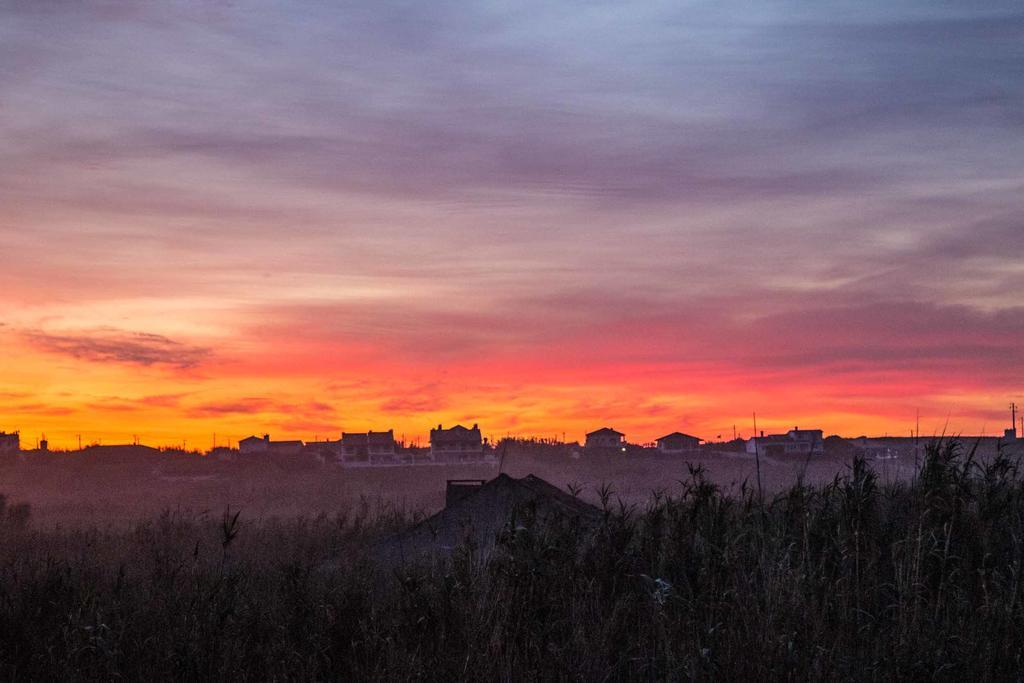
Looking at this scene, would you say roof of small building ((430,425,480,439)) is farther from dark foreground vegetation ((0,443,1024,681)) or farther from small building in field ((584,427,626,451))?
dark foreground vegetation ((0,443,1024,681))

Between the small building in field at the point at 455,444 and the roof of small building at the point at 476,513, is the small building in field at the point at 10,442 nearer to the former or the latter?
the small building in field at the point at 455,444

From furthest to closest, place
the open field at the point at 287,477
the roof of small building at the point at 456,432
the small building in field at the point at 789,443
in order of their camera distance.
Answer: the roof of small building at the point at 456,432
the small building in field at the point at 789,443
the open field at the point at 287,477

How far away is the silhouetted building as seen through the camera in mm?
114438

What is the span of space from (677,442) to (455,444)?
1000 inches

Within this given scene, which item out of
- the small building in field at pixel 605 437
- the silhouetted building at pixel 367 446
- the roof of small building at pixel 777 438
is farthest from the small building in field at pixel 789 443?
the silhouetted building at pixel 367 446

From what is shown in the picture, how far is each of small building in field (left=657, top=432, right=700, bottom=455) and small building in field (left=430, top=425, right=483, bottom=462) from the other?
20.8m

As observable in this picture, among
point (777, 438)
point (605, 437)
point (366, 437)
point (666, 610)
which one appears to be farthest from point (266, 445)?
point (666, 610)

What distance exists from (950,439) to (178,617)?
22.6 ft

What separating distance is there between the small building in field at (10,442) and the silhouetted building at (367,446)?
3357 cm

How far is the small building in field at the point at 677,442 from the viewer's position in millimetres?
115438

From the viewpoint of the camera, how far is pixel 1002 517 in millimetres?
8812

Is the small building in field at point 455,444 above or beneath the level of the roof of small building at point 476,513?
above

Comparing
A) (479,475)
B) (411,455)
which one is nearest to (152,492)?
(479,475)

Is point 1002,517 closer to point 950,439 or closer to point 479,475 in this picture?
point 950,439
